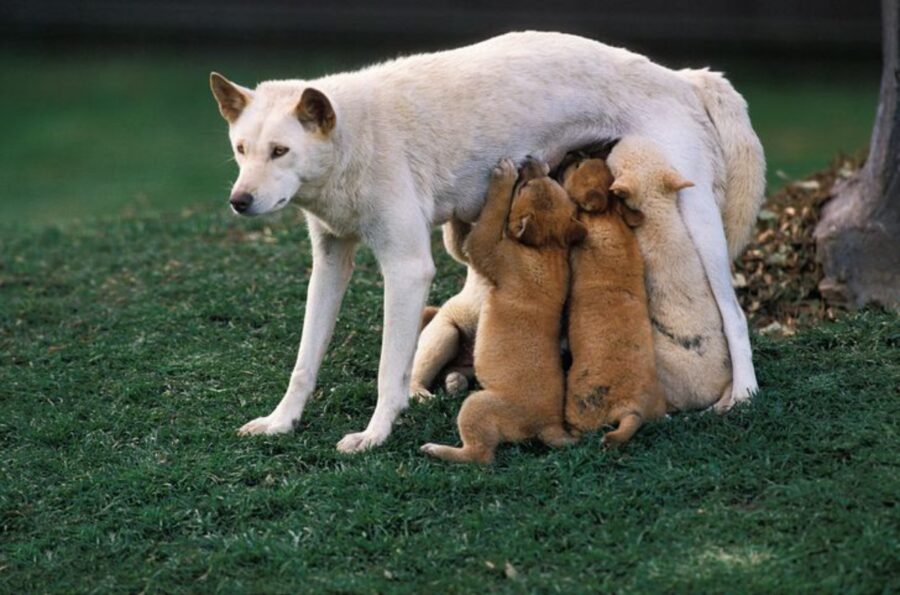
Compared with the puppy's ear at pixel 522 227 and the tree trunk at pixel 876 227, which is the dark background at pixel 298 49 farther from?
the puppy's ear at pixel 522 227

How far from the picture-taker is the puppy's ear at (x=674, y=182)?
19.7 ft

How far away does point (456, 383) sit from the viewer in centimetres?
645

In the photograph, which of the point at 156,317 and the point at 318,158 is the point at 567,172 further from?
the point at 156,317

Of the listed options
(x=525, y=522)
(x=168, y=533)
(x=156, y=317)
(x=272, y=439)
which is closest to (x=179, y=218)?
(x=156, y=317)

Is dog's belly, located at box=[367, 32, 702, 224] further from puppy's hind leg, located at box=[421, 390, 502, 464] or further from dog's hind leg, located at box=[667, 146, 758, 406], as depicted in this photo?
puppy's hind leg, located at box=[421, 390, 502, 464]

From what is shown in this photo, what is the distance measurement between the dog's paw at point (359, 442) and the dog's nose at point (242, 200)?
1.13 m

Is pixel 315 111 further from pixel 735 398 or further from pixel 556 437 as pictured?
pixel 735 398

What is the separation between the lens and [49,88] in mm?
18938

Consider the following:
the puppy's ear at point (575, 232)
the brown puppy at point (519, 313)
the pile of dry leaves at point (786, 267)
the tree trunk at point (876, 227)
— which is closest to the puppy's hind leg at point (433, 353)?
the brown puppy at point (519, 313)

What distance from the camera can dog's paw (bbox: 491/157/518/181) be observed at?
606 cm

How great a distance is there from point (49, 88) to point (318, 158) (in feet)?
47.1

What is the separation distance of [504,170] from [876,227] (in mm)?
2336

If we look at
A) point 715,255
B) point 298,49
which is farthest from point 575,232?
point 298,49

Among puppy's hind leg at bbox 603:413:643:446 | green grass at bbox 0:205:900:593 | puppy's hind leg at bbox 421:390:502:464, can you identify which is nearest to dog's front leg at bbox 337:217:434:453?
green grass at bbox 0:205:900:593
